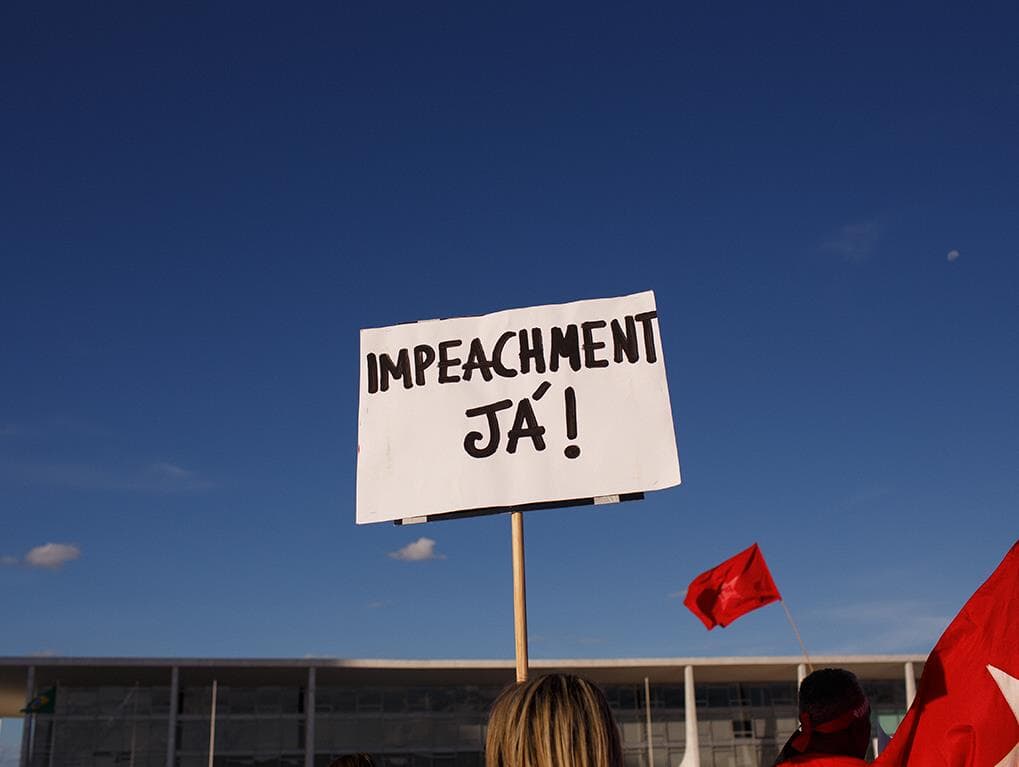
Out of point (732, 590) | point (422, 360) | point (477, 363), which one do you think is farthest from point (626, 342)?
point (732, 590)

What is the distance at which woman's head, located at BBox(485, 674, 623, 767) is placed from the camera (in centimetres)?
263

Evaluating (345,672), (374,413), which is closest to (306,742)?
(345,672)

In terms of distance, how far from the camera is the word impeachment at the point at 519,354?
5.45 metres

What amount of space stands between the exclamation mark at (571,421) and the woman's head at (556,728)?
2546 mm

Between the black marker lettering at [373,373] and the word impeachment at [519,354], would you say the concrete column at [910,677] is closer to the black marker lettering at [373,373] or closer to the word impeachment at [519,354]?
the word impeachment at [519,354]

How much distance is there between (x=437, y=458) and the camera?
5441 mm

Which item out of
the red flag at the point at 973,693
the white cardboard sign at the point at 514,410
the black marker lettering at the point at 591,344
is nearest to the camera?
the red flag at the point at 973,693

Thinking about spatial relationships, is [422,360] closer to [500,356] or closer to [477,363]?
[477,363]

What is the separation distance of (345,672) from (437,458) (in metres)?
38.2

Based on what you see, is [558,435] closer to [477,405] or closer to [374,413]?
[477,405]

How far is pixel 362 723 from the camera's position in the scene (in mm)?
44156

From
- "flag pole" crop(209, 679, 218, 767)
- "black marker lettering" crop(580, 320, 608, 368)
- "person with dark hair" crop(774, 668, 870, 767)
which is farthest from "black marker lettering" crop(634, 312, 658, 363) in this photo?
"flag pole" crop(209, 679, 218, 767)

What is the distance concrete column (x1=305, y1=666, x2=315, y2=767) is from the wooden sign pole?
121 ft

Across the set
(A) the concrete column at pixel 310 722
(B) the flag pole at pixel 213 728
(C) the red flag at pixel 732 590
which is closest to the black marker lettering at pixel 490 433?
(C) the red flag at pixel 732 590
